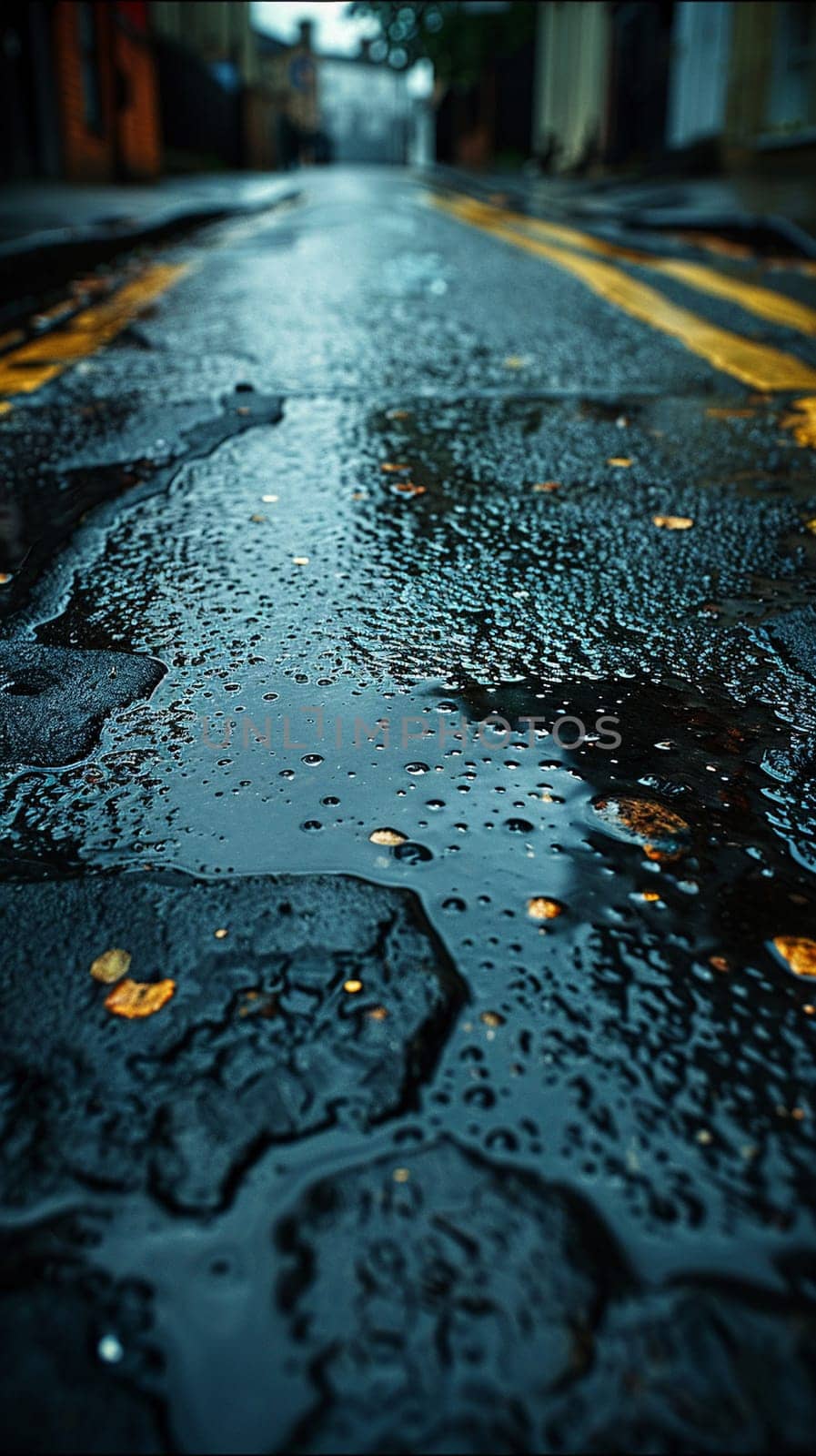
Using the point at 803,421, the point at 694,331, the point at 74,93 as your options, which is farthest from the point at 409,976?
the point at 74,93

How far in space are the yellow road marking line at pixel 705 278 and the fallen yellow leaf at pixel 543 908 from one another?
12.4ft

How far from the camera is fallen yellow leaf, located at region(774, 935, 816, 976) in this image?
1012 mm

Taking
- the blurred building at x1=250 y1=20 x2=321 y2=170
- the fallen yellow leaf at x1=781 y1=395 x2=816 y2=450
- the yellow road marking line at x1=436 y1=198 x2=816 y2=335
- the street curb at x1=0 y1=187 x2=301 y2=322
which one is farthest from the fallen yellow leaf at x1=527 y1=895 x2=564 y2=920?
the blurred building at x1=250 y1=20 x2=321 y2=170

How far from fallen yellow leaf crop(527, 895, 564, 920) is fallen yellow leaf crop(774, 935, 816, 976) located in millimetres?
215

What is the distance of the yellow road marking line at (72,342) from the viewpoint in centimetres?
362

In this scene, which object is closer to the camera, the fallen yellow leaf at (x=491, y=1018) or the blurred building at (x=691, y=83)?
the fallen yellow leaf at (x=491, y=1018)

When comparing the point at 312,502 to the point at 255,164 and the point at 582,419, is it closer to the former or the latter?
the point at 582,419

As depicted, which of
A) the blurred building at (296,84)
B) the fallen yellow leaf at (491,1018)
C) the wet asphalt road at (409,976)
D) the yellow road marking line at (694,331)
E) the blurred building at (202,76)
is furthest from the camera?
the blurred building at (296,84)

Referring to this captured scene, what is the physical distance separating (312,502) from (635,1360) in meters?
1.90

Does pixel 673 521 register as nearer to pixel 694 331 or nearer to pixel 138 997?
pixel 138 997

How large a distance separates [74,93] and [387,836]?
599 inches

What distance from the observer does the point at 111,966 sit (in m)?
1.02

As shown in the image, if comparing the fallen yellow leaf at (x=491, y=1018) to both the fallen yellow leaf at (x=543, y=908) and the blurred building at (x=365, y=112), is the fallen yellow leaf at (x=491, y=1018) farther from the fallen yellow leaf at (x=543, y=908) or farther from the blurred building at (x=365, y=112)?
the blurred building at (x=365, y=112)

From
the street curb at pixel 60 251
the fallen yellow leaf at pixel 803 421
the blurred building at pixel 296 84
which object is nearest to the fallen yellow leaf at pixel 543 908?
the fallen yellow leaf at pixel 803 421
